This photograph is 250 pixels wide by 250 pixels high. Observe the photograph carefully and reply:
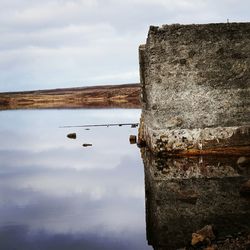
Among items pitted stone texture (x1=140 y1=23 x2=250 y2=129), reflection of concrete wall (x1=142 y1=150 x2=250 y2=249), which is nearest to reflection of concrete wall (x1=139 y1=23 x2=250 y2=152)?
pitted stone texture (x1=140 y1=23 x2=250 y2=129)

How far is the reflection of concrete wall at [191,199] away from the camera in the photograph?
466cm

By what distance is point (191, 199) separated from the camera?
18.5 ft

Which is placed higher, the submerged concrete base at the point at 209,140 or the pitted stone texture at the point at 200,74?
the pitted stone texture at the point at 200,74

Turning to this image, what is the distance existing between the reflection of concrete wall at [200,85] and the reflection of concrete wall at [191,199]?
1.41 feet

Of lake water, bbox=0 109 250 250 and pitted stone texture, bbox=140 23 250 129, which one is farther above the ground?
pitted stone texture, bbox=140 23 250 129

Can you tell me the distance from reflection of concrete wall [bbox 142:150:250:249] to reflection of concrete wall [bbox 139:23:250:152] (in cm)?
43

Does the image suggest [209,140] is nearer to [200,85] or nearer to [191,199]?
[200,85]

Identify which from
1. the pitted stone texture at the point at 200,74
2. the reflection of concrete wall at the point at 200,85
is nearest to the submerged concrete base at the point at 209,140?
the reflection of concrete wall at the point at 200,85

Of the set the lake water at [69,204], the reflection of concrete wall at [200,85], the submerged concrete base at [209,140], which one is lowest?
the lake water at [69,204]

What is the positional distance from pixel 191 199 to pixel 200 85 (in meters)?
2.84

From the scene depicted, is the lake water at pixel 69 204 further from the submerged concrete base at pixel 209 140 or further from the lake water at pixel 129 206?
the submerged concrete base at pixel 209 140

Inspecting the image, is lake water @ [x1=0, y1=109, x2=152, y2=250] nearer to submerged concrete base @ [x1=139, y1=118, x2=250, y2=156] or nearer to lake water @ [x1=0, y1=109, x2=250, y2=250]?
lake water @ [x1=0, y1=109, x2=250, y2=250]

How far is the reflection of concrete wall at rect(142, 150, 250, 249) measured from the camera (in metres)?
4.66

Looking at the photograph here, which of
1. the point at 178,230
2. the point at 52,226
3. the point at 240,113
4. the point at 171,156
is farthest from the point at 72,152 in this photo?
the point at 178,230
